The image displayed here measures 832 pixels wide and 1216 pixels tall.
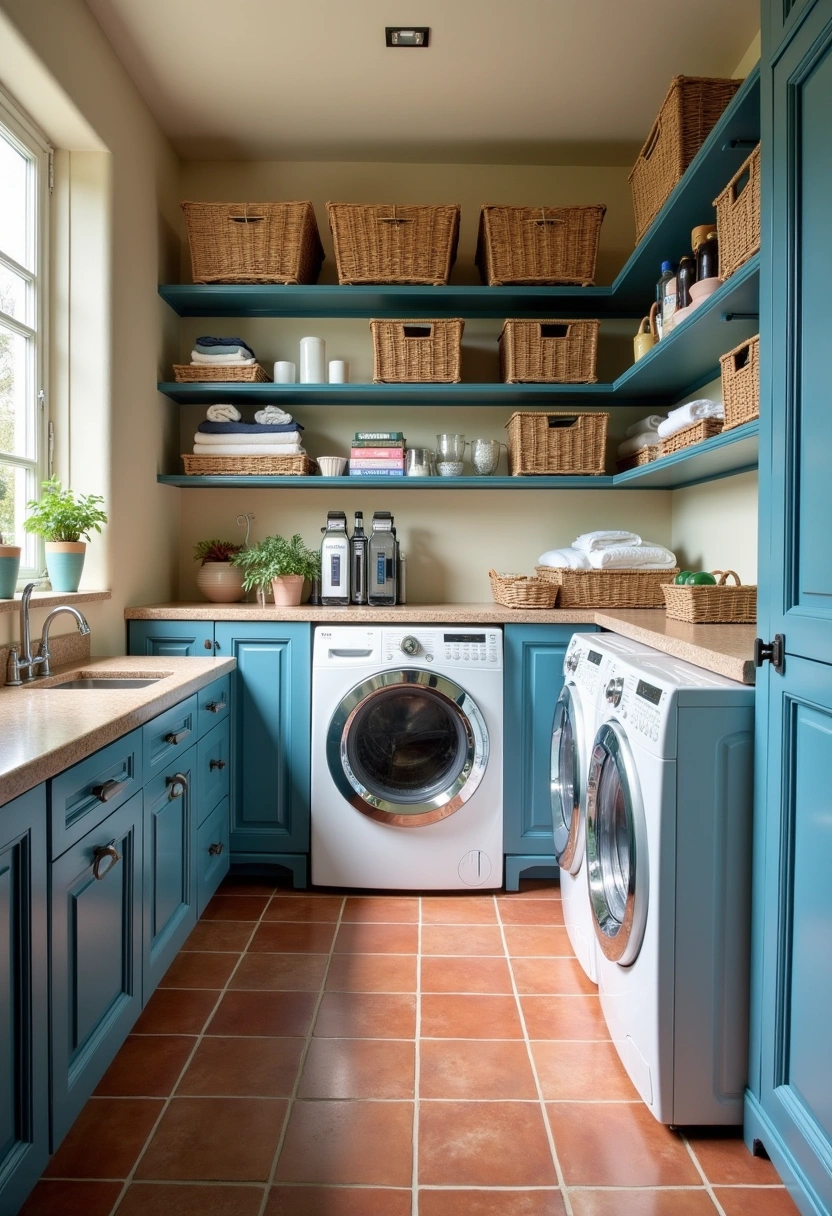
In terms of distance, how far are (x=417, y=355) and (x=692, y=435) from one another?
3.88ft

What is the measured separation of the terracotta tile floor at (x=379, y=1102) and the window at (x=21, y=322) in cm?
141

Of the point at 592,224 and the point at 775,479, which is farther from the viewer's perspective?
the point at 592,224

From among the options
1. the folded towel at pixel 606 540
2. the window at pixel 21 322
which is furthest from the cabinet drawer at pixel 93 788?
the folded towel at pixel 606 540

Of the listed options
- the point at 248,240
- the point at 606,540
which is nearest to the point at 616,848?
the point at 606,540

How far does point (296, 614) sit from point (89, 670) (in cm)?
73

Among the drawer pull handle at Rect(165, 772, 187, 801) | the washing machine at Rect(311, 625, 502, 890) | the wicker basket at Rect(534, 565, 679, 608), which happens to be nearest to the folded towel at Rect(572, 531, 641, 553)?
the wicker basket at Rect(534, 565, 679, 608)

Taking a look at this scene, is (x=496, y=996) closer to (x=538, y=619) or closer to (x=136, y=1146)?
(x=136, y=1146)

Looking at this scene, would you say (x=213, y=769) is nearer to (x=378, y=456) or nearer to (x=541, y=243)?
(x=378, y=456)

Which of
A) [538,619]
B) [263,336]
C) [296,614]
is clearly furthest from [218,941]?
[263,336]

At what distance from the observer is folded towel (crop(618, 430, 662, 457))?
9.35 feet

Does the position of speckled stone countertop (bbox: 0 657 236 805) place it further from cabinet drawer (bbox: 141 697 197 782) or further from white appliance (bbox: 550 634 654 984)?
white appliance (bbox: 550 634 654 984)

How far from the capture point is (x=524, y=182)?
344cm

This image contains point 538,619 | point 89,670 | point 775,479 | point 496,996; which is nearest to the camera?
point 775,479

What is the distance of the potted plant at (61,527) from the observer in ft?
7.92
